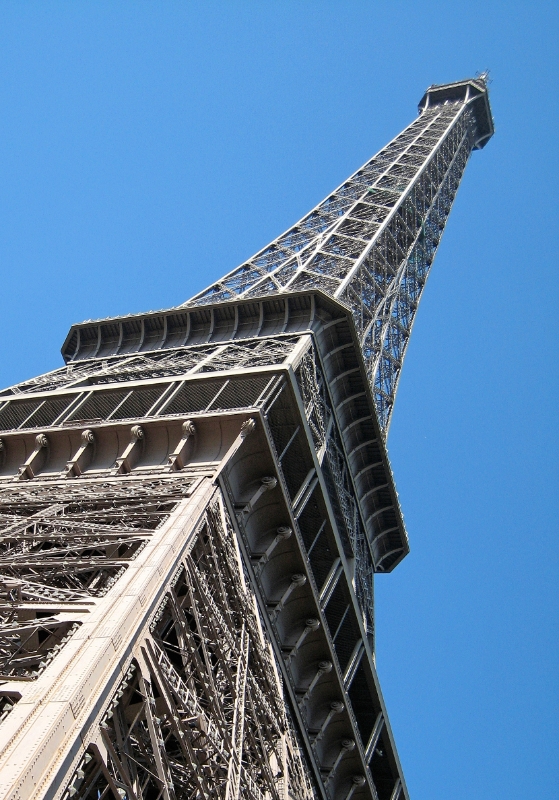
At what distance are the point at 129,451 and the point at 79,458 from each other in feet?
5.55

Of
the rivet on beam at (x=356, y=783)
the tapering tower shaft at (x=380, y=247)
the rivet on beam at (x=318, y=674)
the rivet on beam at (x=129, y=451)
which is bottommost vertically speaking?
the rivet on beam at (x=356, y=783)

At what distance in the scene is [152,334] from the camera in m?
46.4

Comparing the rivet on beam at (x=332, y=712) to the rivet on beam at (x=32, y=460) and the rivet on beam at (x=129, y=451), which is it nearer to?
the rivet on beam at (x=129, y=451)

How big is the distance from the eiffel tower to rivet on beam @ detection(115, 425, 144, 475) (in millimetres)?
149

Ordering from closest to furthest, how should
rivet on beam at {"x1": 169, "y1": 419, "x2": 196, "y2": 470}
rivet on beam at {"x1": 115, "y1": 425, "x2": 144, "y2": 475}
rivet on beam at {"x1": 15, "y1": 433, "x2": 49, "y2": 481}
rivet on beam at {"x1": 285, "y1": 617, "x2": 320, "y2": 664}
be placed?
rivet on beam at {"x1": 169, "y1": 419, "x2": 196, "y2": 470}
rivet on beam at {"x1": 115, "y1": 425, "x2": 144, "y2": 475}
rivet on beam at {"x1": 15, "y1": 433, "x2": 49, "y2": 481}
rivet on beam at {"x1": 285, "y1": 617, "x2": 320, "y2": 664}

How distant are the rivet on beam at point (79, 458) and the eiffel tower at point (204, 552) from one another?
86mm

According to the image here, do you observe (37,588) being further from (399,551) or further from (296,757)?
(399,551)

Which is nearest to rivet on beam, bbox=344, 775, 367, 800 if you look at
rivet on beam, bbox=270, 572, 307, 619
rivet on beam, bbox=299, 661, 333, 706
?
rivet on beam, bbox=299, 661, 333, 706

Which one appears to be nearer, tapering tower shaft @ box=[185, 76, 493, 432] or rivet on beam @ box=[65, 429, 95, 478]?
rivet on beam @ box=[65, 429, 95, 478]

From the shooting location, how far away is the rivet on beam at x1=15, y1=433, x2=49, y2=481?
28.2 m

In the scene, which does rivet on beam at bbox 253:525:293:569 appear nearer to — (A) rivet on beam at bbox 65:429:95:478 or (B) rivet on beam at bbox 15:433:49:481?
(A) rivet on beam at bbox 65:429:95:478

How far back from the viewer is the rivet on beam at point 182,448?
25594 mm

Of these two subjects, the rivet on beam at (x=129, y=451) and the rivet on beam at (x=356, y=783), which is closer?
the rivet on beam at (x=129, y=451)

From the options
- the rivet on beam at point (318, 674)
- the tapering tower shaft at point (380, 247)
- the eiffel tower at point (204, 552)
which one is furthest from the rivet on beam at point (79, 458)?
the tapering tower shaft at point (380, 247)
